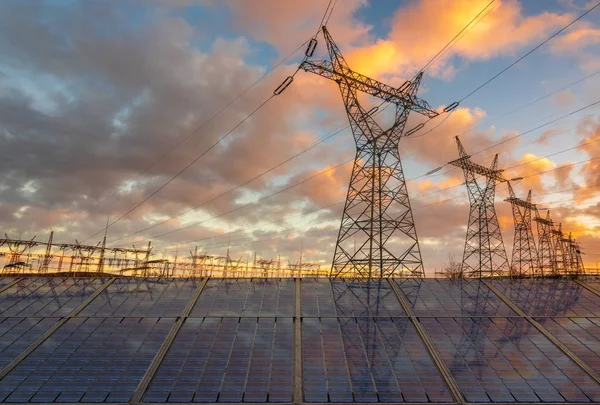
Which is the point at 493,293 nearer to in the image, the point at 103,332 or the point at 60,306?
the point at 103,332

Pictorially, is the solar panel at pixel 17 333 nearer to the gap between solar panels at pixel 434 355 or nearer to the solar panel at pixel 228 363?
the solar panel at pixel 228 363

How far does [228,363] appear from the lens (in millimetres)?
20750

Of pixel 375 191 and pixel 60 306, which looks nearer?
pixel 60 306

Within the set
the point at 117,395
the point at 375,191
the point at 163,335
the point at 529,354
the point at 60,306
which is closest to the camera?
the point at 117,395

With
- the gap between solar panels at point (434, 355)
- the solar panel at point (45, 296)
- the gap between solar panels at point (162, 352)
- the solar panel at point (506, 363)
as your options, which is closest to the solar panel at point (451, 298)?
the gap between solar panels at point (434, 355)

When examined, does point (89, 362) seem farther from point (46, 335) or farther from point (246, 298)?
point (246, 298)

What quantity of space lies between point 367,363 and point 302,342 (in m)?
4.09

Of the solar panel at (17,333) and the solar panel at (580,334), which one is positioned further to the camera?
the solar panel at (17,333)

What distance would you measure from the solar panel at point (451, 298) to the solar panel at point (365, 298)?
129 centimetres

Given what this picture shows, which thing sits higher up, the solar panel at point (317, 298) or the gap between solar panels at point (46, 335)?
the solar panel at point (317, 298)

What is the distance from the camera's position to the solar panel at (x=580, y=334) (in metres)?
21.1

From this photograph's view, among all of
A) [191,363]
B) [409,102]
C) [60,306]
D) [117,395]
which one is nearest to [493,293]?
[409,102]

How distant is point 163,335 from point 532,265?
271ft

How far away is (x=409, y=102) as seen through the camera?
4028 centimetres
